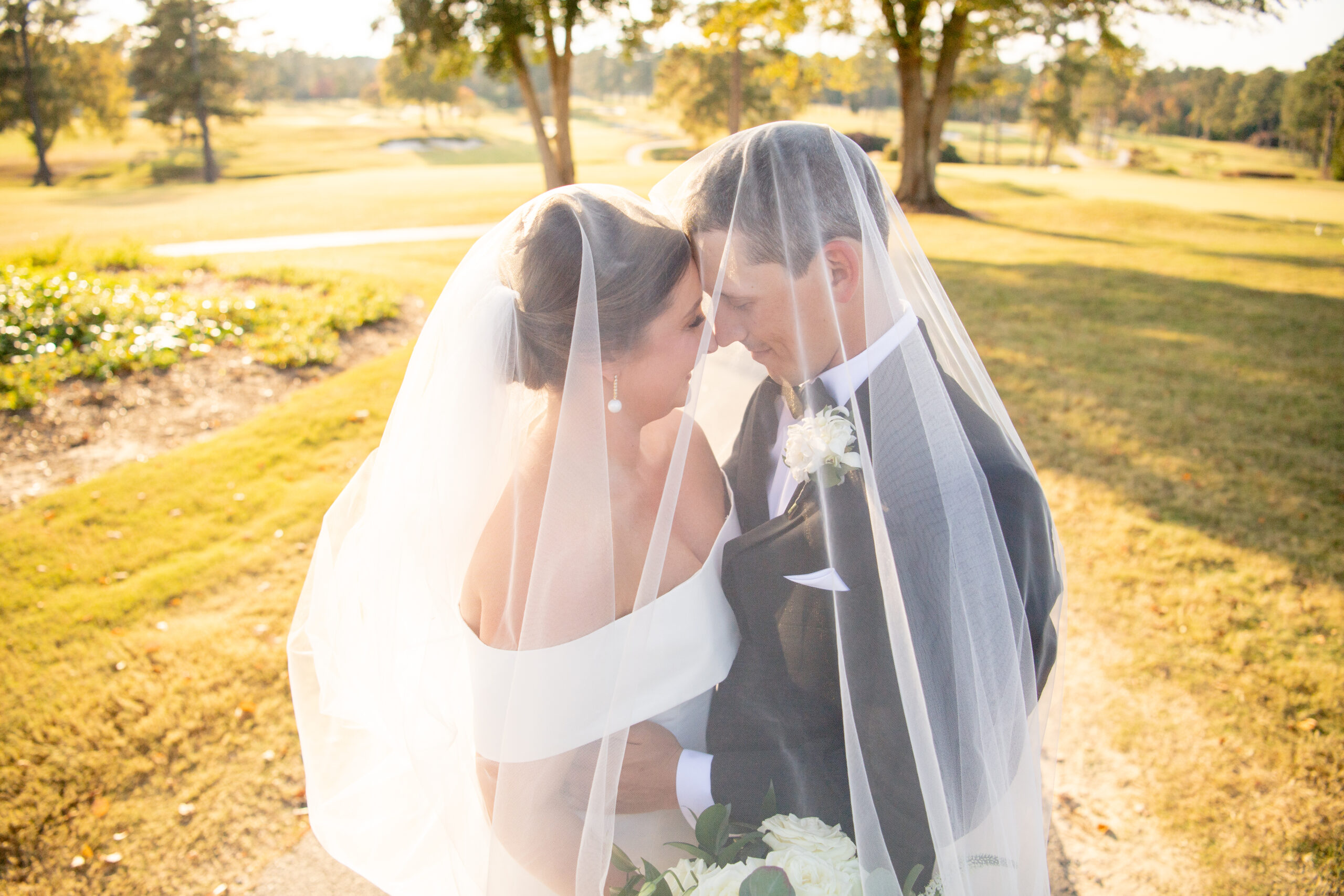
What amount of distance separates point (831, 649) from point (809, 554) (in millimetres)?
264

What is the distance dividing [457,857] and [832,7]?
20.5 meters

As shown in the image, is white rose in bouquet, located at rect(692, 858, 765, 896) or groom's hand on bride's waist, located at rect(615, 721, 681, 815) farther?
groom's hand on bride's waist, located at rect(615, 721, 681, 815)


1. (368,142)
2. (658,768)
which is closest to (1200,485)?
(658,768)

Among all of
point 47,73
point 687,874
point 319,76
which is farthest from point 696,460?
point 319,76

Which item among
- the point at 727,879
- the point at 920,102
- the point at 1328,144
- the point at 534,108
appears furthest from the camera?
the point at 534,108

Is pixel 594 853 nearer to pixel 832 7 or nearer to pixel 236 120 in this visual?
pixel 832 7

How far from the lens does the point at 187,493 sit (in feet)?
20.1

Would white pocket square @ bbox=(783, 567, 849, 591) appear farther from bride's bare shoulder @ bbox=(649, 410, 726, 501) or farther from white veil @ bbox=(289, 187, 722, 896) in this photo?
bride's bare shoulder @ bbox=(649, 410, 726, 501)

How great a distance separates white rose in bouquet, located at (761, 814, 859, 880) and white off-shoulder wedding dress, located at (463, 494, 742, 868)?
0.36 meters

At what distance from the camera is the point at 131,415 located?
7.38 m

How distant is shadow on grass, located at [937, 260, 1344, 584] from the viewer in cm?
568

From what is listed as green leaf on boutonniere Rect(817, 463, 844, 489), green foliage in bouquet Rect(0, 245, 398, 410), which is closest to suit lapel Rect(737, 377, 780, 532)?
green leaf on boutonniere Rect(817, 463, 844, 489)

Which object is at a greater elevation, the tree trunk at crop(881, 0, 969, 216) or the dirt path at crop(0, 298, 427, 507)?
the tree trunk at crop(881, 0, 969, 216)

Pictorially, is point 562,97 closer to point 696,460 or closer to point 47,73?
point 696,460
